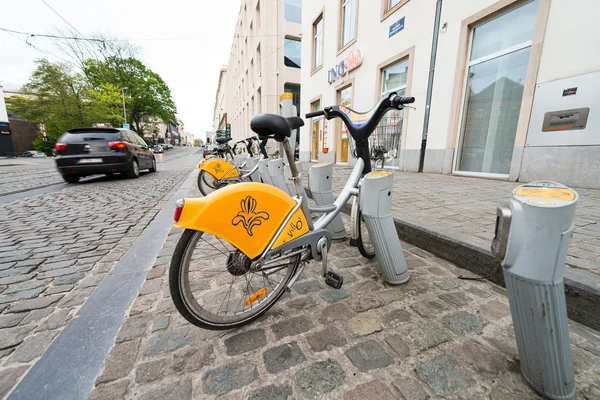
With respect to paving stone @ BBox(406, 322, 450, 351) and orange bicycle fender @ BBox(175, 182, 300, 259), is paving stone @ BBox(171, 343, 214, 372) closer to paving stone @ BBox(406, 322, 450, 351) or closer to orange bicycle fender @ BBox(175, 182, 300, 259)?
orange bicycle fender @ BBox(175, 182, 300, 259)

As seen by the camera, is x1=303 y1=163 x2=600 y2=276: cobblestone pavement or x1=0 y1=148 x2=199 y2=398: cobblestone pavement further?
x1=303 y1=163 x2=600 y2=276: cobblestone pavement

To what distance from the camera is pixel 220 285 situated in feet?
7.16

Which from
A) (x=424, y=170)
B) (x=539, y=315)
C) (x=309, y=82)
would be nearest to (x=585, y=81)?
(x=424, y=170)

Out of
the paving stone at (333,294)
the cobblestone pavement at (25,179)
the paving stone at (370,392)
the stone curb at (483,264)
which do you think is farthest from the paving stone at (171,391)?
the cobblestone pavement at (25,179)

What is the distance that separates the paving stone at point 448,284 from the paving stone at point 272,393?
1502 millimetres

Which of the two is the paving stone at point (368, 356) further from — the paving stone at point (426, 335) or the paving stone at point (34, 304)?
the paving stone at point (34, 304)

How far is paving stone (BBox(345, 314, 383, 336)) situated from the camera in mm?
1614

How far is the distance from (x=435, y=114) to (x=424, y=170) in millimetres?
1622

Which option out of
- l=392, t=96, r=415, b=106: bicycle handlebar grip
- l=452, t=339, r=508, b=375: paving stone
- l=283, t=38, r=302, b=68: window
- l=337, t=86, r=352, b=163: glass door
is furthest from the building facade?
l=283, t=38, r=302, b=68: window

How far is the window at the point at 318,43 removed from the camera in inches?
528

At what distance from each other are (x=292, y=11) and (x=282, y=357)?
24.8 m

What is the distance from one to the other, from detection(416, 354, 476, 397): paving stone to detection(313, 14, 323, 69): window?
1421cm

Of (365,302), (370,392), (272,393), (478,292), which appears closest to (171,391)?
(272,393)

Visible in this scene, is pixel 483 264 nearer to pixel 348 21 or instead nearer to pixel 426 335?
pixel 426 335
